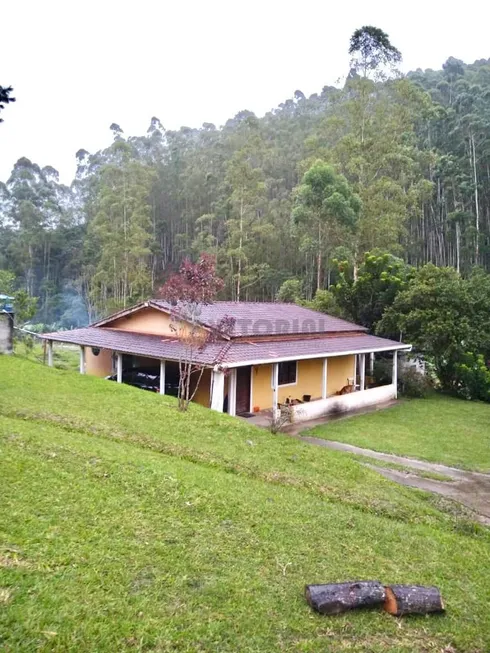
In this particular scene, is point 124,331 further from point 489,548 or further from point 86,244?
point 86,244

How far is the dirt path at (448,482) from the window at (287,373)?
5.75 meters

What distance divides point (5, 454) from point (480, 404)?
17.9m

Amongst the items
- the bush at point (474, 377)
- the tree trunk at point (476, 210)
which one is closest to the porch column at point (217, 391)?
the bush at point (474, 377)

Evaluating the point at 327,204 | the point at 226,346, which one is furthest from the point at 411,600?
the point at 327,204

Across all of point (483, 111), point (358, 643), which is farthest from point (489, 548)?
point (483, 111)

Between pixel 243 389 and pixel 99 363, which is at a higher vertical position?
pixel 99 363

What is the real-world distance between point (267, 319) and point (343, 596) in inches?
567

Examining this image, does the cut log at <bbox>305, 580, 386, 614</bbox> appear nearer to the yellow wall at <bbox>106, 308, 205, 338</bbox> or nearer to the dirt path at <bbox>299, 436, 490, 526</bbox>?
the dirt path at <bbox>299, 436, 490, 526</bbox>

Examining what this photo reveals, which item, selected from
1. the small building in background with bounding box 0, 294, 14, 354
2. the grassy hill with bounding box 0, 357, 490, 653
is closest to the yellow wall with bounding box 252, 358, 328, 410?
the grassy hill with bounding box 0, 357, 490, 653

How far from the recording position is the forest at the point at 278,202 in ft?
93.6

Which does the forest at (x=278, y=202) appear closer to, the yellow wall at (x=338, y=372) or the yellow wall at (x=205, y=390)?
the yellow wall at (x=338, y=372)

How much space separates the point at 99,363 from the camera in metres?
19.4

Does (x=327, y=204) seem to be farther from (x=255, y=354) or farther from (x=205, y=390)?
(x=205, y=390)

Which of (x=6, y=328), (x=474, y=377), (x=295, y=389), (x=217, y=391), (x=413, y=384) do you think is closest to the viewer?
(x=217, y=391)
